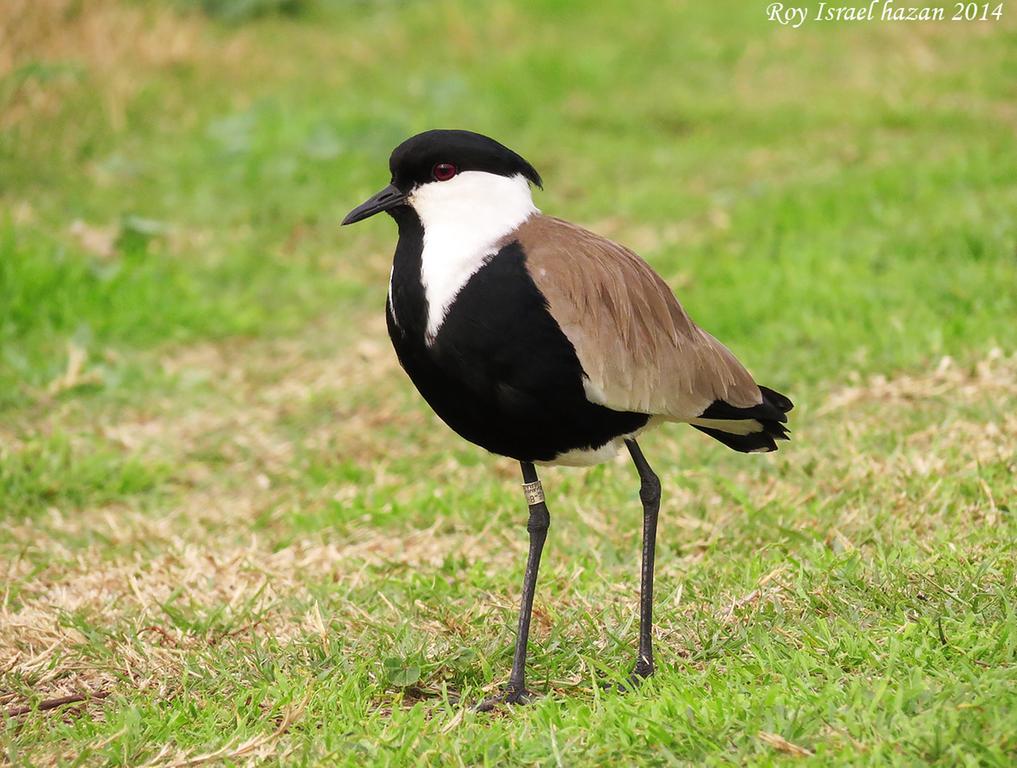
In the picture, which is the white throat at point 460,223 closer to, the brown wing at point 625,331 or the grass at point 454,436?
the brown wing at point 625,331

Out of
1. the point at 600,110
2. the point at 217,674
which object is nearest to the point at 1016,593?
the point at 217,674

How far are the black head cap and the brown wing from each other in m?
0.19

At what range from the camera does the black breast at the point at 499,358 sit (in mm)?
3303

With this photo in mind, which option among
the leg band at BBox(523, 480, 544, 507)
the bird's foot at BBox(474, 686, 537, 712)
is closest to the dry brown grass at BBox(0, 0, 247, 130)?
the leg band at BBox(523, 480, 544, 507)

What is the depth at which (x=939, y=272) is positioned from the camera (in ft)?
21.0

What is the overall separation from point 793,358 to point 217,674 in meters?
3.29

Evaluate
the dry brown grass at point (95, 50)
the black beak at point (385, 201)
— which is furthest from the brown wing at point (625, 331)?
the dry brown grass at point (95, 50)

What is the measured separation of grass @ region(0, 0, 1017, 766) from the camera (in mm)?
3348

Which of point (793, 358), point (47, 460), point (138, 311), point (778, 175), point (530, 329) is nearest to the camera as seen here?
point (530, 329)

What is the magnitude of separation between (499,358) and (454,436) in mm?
2658

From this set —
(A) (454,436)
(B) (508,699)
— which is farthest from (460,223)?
(A) (454,436)

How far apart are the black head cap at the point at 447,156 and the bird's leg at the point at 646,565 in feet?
2.79

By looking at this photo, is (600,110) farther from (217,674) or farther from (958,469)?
A: (217,674)

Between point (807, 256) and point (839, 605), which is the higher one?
point (807, 256)
